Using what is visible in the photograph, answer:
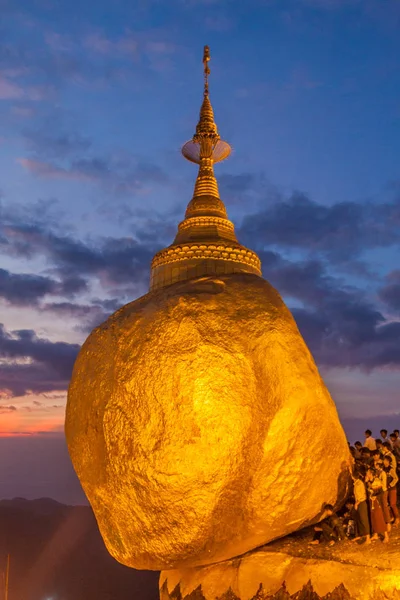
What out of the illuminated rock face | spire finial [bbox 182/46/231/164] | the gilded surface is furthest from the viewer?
spire finial [bbox 182/46/231/164]

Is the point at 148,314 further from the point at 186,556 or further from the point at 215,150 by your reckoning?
the point at 215,150

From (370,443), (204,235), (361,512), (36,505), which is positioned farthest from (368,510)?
(36,505)

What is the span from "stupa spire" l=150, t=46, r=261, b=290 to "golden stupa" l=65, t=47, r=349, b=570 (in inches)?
282

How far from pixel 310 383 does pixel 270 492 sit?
168 cm

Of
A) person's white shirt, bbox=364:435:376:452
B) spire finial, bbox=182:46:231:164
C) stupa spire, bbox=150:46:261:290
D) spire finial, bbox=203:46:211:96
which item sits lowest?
person's white shirt, bbox=364:435:376:452

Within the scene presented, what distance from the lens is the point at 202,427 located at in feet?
26.7

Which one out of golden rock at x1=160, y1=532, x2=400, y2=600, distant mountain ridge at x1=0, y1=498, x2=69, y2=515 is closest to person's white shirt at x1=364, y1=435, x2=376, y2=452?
golden rock at x1=160, y1=532, x2=400, y2=600

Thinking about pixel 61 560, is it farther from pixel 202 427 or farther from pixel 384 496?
pixel 202 427

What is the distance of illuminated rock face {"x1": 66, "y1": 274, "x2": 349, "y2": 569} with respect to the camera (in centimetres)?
817

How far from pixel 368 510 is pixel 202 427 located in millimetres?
3101

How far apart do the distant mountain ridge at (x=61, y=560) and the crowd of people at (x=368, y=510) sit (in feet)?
84.1

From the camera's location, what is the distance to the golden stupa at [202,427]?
8180 mm

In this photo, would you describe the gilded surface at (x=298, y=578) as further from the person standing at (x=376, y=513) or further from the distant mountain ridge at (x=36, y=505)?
the distant mountain ridge at (x=36, y=505)

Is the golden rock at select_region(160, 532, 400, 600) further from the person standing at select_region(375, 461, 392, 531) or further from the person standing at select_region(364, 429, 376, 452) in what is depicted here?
the person standing at select_region(364, 429, 376, 452)
